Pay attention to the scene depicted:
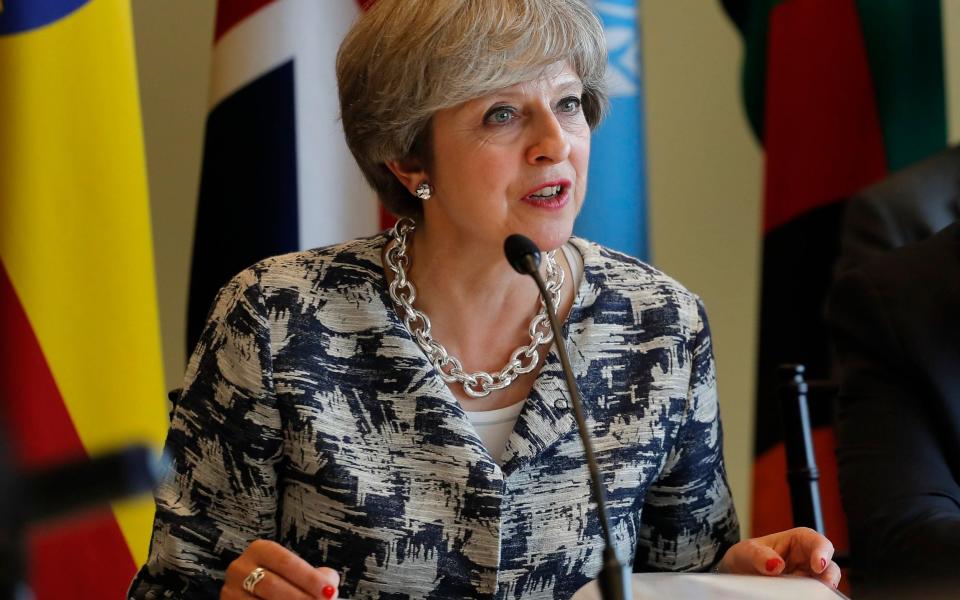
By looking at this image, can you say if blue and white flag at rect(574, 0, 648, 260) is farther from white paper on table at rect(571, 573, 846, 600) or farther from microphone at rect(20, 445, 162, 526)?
microphone at rect(20, 445, 162, 526)

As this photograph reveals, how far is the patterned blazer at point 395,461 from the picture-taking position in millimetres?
1498

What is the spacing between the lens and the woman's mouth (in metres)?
1.55

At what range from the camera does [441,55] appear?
1552 millimetres

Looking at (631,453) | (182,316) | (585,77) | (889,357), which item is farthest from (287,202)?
(889,357)

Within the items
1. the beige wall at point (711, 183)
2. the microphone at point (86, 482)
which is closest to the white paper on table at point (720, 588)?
the microphone at point (86, 482)

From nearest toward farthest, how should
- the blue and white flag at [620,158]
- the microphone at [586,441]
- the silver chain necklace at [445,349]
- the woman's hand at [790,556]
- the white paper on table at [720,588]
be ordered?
the microphone at [586,441]
the white paper on table at [720,588]
the woman's hand at [790,556]
the silver chain necklace at [445,349]
the blue and white flag at [620,158]

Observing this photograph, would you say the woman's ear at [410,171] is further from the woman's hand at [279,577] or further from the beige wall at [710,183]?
the beige wall at [710,183]

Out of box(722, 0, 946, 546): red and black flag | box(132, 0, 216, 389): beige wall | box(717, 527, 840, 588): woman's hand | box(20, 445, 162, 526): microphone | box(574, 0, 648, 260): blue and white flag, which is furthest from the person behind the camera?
box(132, 0, 216, 389): beige wall

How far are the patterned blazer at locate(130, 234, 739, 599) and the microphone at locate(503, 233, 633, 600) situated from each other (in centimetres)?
34

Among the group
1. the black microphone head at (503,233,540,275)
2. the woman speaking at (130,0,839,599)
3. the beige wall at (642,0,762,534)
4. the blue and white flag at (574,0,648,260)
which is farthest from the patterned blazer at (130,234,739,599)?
the beige wall at (642,0,762,534)

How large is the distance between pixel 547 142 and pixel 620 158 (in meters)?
0.91

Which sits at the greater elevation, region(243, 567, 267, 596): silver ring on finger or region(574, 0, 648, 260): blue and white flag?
region(574, 0, 648, 260): blue and white flag

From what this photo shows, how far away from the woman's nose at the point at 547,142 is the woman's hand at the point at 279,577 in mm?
609

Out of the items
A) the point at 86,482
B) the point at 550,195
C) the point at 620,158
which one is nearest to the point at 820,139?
the point at 620,158
